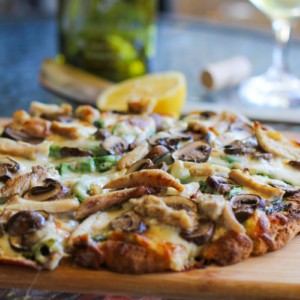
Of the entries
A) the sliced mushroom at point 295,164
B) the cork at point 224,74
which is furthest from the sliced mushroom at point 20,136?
the cork at point 224,74

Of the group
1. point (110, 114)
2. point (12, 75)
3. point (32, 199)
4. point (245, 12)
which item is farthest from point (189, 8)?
point (32, 199)

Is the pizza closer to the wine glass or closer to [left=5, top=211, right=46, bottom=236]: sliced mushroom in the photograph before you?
[left=5, top=211, right=46, bottom=236]: sliced mushroom

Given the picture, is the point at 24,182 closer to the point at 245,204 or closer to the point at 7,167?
the point at 7,167

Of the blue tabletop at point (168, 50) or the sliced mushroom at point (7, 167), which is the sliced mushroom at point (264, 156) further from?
the blue tabletop at point (168, 50)

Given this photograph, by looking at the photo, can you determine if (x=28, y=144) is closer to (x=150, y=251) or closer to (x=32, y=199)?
(x=32, y=199)

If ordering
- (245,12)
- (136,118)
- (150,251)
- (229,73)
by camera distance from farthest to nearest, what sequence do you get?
(245,12), (229,73), (136,118), (150,251)

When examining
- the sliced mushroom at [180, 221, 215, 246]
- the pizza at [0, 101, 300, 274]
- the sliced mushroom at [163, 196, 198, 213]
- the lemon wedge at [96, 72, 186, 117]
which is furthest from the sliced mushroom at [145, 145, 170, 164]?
the lemon wedge at [96, 72, 186, 117]
